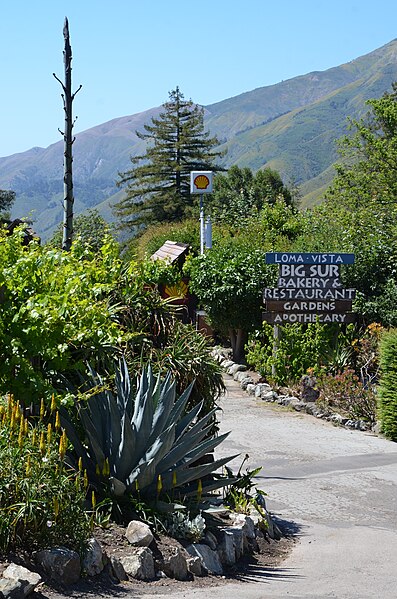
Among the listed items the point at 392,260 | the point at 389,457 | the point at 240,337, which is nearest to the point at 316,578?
the point at 389,457

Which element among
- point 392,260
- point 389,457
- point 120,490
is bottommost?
point 389,457

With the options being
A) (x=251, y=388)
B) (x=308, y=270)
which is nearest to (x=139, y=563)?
(x=251, y=388)

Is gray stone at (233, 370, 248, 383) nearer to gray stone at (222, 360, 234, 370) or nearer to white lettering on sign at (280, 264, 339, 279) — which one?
gray stone at (222, 360, 234, 370)

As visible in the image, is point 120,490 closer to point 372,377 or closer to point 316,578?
point 316,578

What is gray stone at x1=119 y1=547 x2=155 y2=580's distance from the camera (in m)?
6.29

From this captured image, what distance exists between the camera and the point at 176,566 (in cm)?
656

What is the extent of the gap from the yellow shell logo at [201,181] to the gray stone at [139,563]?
17.7 metres

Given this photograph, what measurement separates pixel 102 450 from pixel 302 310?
34.4ft

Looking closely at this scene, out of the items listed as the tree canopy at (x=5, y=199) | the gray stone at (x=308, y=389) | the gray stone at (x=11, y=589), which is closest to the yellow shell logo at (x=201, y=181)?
the gray stone at (x=308, y=389)

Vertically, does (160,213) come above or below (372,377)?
above

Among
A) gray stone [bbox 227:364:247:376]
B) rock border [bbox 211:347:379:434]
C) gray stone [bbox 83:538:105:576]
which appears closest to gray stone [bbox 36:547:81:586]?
gray stone [bbox 83:538:105:576]

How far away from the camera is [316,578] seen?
6.91 m

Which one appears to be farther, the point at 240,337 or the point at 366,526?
the point at 240,337

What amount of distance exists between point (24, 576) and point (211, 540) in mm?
2216
